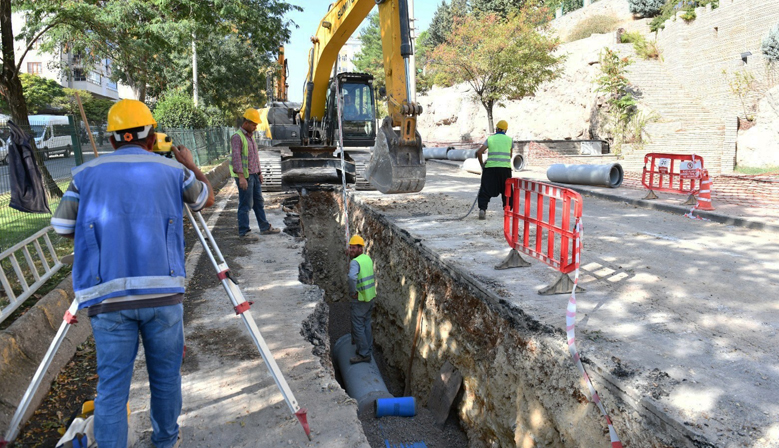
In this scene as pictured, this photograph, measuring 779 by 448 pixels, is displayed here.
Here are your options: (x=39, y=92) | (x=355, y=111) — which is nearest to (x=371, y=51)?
(x=39, y=92)

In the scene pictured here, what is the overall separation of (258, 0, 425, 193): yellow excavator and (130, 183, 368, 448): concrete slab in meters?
2.59

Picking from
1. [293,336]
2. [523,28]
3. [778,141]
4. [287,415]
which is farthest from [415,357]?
[523,28]

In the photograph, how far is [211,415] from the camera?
3.58 meters

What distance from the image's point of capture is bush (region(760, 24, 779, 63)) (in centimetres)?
1804

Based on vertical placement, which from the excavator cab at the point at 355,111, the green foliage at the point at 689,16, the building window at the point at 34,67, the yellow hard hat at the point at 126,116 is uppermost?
the building window at the point at 34,67

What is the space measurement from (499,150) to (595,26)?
115ft

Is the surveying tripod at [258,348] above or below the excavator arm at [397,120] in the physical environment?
below

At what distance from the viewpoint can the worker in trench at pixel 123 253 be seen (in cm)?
257

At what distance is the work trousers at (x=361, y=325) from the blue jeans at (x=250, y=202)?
2920 mm

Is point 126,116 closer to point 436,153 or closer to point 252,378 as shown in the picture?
point 252,378

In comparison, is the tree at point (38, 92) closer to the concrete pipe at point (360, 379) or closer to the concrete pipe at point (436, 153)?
the concrete pipe at point (436, 153)

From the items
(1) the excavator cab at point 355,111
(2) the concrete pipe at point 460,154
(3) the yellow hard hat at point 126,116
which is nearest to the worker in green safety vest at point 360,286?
(3) the yellow hard hat at point 126,116

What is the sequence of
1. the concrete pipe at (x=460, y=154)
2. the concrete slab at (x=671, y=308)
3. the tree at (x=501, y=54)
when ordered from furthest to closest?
1. the tree at (x=501, y=54)
2. the concrete pipe at (x=460, y=154)
3. the concrete slab at (x=671, y=308)

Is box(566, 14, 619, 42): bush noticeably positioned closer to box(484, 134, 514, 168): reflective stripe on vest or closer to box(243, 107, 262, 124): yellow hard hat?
box(484, 134, 514, 168): reflective stripe on vest
